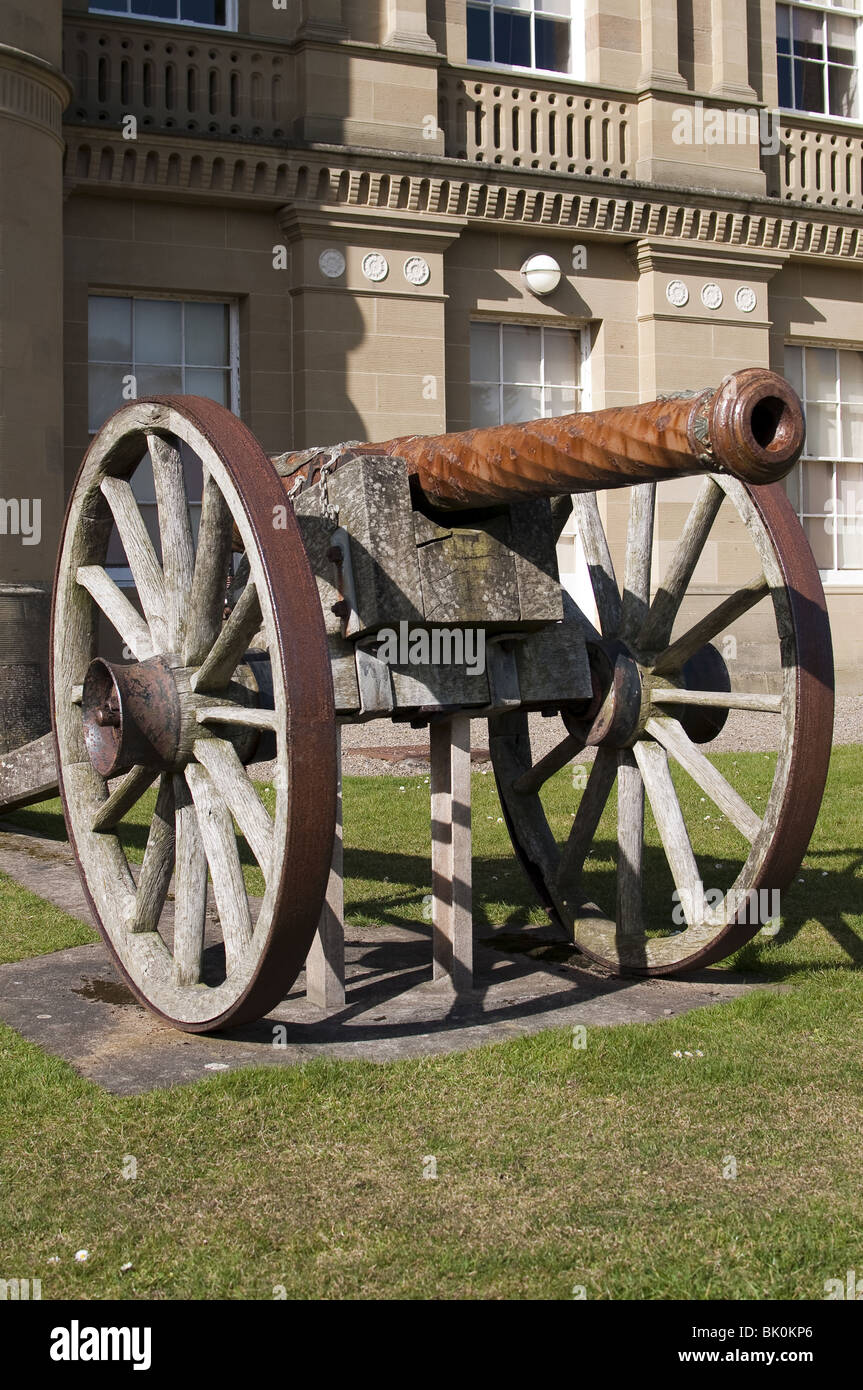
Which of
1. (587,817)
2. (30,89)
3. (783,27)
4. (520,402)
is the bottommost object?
(587,817)

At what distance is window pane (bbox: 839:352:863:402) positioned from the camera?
15453 millimetres

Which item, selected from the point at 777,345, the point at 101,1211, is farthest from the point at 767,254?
the point at 101,1211

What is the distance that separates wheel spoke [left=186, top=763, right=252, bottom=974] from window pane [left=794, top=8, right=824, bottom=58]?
13554mm

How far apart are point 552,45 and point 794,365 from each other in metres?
3.89

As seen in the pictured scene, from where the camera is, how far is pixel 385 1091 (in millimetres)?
3656

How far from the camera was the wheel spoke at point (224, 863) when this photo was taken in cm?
378

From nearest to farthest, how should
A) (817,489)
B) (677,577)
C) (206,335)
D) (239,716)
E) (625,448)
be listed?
(625,448), (239,716), (677,577), (206,335), (817,489)

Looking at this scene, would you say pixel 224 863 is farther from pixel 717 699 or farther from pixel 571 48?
pixel 571 48

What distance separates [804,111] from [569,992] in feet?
42.1

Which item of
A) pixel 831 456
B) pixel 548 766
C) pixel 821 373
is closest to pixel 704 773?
pixel 548 766

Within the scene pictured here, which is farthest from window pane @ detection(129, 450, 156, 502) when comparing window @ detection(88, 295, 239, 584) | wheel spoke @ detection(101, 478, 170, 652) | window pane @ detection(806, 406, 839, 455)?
wheel spoke @ detection(101, 478, 170, 652)

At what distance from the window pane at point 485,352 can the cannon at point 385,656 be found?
8445 millimetres

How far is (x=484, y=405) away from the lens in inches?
526
